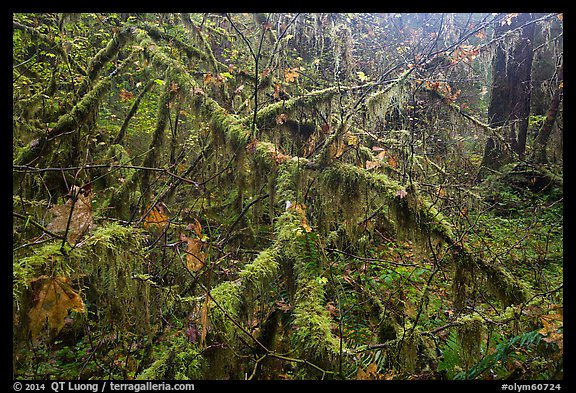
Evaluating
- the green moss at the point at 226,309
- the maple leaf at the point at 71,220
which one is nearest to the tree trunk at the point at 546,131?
the green moss at the point at 226,309

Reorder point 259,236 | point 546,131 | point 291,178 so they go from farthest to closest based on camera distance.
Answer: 1. point 546,131
2. point 259,236
3. point 291,178

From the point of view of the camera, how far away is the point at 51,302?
158 centimetres

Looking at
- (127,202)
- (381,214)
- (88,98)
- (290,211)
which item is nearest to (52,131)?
(88,98)

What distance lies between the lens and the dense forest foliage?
7.49ft

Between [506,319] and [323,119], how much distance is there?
2.89m

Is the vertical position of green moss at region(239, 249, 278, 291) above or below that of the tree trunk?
below

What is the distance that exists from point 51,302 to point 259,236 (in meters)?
3.91

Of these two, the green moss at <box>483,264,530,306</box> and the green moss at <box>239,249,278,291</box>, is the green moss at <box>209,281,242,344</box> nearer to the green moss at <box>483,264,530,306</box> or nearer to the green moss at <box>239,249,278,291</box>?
the green moss at <box>239,249,278,291</box>

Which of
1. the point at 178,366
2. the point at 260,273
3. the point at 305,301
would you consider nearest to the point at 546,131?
the point at 305,301

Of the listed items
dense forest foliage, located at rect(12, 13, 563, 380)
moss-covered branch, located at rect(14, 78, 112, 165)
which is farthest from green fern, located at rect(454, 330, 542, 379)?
moss-covered branch, located at rect(14, 78, 112, 165)

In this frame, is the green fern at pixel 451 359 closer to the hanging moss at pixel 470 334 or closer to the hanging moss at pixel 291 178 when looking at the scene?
the hanging moss at pixel 470 334

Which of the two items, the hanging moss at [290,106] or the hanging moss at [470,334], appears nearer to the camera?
the hanging moss at [470,334]

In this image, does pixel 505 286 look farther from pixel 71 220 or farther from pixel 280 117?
pixel 71 220

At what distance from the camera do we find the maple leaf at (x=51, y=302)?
1.56 meters
